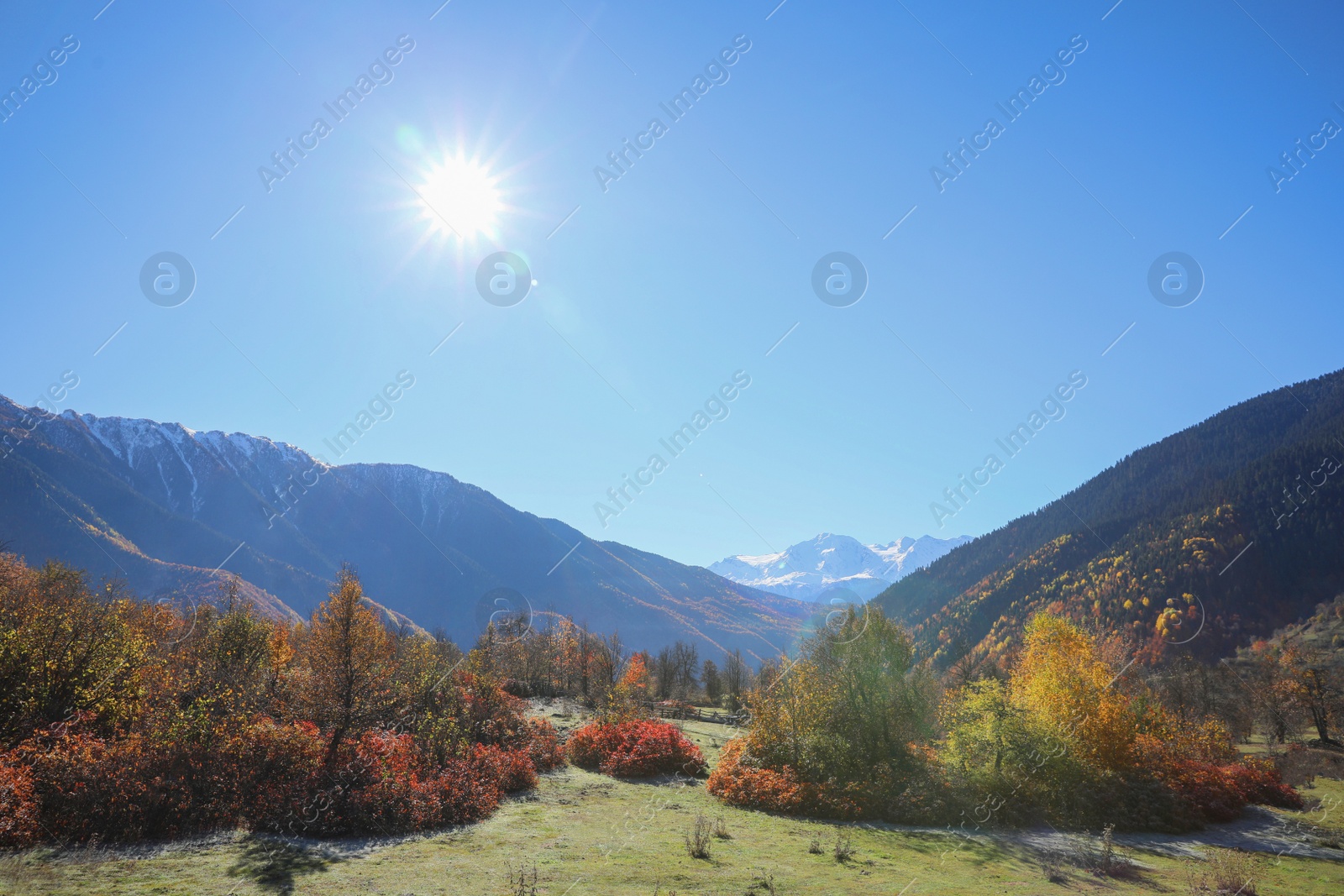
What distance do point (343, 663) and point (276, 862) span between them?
8.88 meters

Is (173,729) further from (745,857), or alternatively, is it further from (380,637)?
(745,857)

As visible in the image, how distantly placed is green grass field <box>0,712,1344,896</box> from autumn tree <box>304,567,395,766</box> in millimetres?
6500

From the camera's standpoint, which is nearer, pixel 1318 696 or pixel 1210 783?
pixel 1210 783

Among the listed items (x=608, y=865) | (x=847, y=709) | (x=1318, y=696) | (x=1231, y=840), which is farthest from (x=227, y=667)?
(x=1318, y=696)

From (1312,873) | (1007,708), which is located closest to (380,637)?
(1007,708)

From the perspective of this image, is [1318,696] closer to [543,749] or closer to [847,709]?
[847,709]

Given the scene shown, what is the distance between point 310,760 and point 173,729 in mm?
3955

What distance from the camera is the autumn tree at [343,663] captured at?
22.2 meters

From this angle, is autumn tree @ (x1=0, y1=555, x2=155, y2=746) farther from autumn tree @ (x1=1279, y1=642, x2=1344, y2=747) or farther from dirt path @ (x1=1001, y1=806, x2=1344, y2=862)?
autumn tree @ (x1=1279, y1=642, x2=1344, y2=747)

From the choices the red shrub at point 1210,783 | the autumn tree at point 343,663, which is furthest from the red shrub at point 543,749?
the red shrub at point 1210,783

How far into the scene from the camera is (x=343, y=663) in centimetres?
2250

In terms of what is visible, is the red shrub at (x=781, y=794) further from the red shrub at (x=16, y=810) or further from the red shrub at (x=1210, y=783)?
the red shrub at (x=16, y=810)

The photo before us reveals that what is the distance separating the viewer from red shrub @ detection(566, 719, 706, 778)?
3092 centimetres

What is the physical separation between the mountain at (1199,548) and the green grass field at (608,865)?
319 ft
